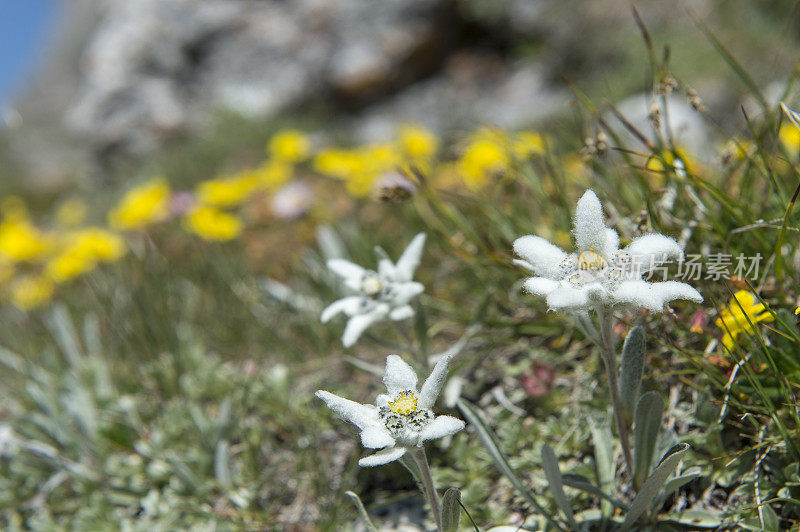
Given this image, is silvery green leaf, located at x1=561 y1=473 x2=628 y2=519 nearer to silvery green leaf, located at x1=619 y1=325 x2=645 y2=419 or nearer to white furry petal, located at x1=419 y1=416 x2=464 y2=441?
silvery green leaf, located at x1=619 y1=325 x2=645 y2=419

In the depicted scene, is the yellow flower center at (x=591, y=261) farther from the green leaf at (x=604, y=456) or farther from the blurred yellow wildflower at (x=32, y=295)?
the blurred yellow wildflower at (x=32, y=295)

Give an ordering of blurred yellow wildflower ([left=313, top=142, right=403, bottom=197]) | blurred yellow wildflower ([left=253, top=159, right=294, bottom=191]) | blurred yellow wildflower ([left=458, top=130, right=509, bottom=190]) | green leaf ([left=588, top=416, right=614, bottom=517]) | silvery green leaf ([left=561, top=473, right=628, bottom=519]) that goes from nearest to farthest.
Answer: silvery green leaf ([left=561, top=473, right=628, bottom=519]) < green leaf ([left=588, top=416, right=614, bottom=517]) < blurred yellow wildflower ([left=458, top=130, right=509, bottom=190]) < blurred yellow wildflower ([left=313, top=142, right=403, bottom=197]) < blurred yellow wildflower ([left=253, top=159, right=294, bottom=191])

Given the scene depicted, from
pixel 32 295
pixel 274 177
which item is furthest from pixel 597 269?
pixel 32 295

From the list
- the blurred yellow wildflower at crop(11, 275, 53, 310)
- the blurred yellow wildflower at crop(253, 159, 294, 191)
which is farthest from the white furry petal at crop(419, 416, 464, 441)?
the blurred yellow wildflower at crop(11, 275, 53, 310)

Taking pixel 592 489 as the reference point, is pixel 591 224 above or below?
above

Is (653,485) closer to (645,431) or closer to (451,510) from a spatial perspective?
(645,431)

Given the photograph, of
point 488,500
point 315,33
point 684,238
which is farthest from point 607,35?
point 488,500

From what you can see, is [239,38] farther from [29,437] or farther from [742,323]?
[742,323]
